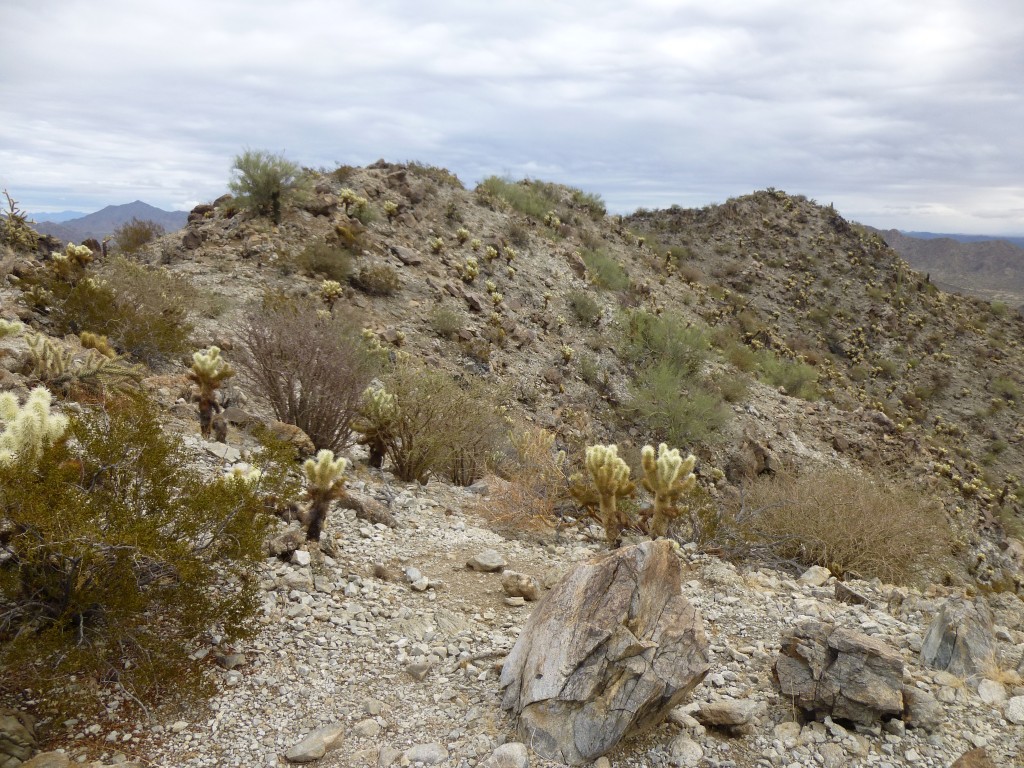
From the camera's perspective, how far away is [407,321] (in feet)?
45.6

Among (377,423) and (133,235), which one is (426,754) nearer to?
(377,423)

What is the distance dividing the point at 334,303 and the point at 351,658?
1020 centimetres

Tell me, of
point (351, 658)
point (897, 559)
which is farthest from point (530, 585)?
point (897, 559)

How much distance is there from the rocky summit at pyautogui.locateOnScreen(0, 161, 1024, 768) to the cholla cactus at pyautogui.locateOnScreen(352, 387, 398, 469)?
40 mm

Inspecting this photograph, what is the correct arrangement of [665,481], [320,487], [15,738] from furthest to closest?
[665,481] → [320,487] → [15,738]

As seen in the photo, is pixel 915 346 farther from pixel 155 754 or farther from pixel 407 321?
pixel 155 754

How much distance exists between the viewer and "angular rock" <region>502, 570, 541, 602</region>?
4.84 metres

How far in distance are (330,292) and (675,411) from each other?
763cm

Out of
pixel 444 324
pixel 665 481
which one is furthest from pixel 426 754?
pixel 444 324

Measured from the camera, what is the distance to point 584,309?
17734 mm

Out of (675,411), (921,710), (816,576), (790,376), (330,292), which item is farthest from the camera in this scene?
(790,376)

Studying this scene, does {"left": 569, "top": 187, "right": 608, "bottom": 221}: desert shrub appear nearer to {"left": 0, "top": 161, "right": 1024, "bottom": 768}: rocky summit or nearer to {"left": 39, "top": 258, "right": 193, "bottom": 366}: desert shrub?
{"left": 0, "top": 161, "right": 1024, "bottom": 768}: rocky summit

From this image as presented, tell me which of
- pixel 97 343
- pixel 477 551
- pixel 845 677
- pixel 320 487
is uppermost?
pixel 97 343

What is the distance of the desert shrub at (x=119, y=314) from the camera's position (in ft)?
30.0
